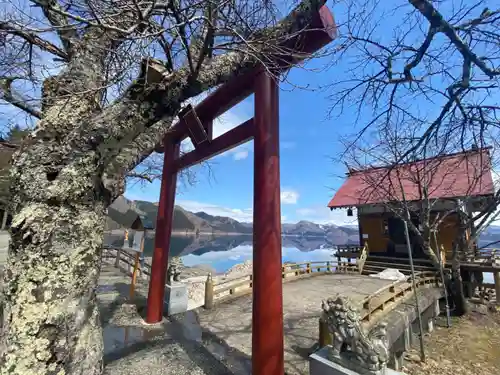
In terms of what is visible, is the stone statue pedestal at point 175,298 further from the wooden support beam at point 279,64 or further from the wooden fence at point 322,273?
the wooden support beam at point 279,64

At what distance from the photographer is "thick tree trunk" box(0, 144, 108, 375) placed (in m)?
1.35

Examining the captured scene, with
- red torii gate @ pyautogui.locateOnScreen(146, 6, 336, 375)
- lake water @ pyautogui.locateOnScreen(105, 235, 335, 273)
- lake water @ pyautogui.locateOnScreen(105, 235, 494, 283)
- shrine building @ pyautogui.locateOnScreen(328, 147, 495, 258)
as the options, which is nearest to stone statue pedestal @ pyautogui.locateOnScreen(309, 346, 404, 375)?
red torii gate @ pyautogui.locateOnScreen(146, 6, 336, 375)

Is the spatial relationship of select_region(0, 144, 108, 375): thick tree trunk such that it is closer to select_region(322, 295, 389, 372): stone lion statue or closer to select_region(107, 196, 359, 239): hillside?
select_region(322, 295, 389, 372): stone lion statue

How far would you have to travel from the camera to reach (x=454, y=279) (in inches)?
329

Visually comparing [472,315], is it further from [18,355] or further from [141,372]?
[18,355]

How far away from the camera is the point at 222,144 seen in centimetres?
425

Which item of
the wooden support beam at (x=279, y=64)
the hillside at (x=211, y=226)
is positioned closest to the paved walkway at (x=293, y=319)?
the wooden support beam at (x=279, y=64)

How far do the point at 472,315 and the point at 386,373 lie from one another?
917 cm

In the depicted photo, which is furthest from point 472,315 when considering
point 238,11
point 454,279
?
point 238,11

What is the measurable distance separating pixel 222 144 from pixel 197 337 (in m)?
3.79

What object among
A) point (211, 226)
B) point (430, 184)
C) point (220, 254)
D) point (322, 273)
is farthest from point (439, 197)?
point (211, 226)

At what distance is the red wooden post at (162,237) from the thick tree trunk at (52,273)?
158 inches

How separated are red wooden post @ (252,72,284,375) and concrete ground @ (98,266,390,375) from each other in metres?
1.00

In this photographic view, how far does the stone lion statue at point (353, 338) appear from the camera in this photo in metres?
2.40
